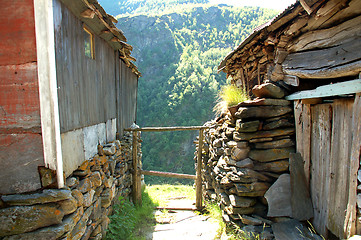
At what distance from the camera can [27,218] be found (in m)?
2.15

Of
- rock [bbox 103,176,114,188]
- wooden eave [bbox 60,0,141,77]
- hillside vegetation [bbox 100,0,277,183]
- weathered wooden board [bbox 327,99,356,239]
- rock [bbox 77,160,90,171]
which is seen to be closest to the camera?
weathered wooden board [bbox 327,99,356,239]

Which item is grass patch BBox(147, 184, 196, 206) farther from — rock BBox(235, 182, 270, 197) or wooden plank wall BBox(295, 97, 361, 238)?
wooden plank wall BBox(295, 97, 361, 238)

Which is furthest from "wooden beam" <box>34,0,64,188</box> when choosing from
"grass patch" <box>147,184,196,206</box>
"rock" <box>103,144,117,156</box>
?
"grass patch" <box>147,184,196,206</box>

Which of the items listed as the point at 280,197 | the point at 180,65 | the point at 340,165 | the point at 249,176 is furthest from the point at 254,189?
the point at 180,65

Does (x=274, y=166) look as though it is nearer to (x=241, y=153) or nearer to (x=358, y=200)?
(x=241, y=153)

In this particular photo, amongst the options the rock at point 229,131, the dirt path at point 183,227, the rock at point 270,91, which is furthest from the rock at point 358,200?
the dirt path at point 183,227

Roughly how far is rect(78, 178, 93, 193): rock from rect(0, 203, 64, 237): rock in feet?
2.03

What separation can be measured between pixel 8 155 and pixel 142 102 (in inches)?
1392

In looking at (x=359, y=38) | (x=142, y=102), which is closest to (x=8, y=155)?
(x=359, y=38)

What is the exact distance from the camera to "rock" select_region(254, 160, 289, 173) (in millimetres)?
3541

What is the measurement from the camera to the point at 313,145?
10.7ft

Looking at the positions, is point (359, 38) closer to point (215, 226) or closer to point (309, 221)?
point (309, 221)

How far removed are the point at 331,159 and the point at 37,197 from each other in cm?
367

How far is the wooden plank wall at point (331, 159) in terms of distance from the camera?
2524mm
